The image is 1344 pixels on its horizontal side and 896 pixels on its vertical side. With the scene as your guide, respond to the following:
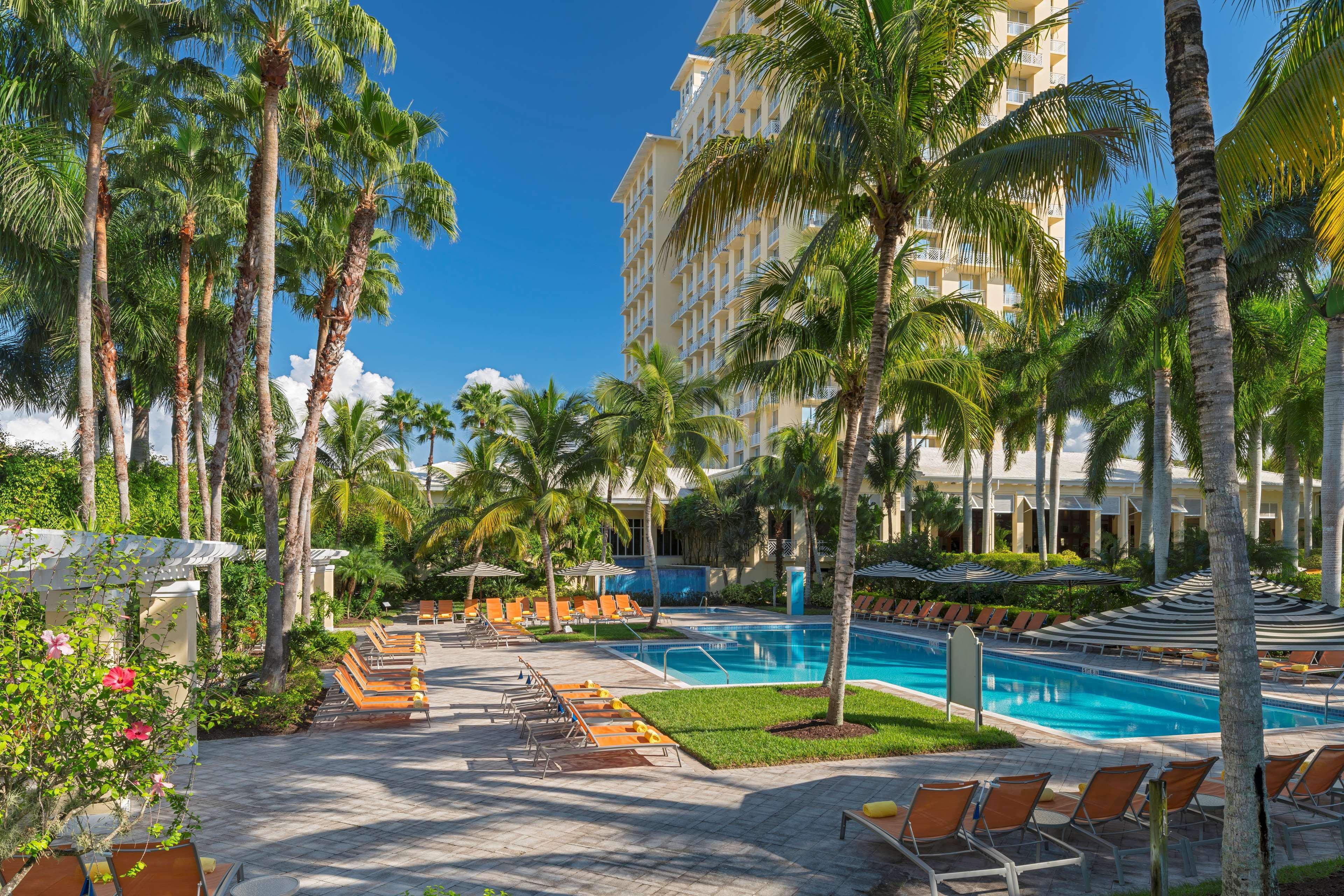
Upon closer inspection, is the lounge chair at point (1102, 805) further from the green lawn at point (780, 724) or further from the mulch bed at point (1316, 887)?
the green lawn at point (780, 724)


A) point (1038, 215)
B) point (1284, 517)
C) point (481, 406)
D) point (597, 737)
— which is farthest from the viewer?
point (481, 406)

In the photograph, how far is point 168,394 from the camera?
20.5 metres

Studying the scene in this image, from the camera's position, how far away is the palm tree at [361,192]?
13.9 metres

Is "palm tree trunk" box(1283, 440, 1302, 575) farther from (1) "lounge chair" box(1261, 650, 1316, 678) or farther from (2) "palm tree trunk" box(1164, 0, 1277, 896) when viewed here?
(2) "palm tree trunk" box(1164, 0, 1277, 896)

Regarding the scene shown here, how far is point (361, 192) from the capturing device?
48.1 ft

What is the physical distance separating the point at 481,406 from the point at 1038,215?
3639 centimetres

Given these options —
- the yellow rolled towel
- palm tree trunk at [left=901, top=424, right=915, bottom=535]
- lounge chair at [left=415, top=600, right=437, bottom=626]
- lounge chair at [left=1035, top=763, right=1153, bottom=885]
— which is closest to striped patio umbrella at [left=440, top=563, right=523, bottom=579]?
lounge chair at [left=415, top=600, right=437, bottom=626]

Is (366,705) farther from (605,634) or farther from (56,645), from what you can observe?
(605,634)

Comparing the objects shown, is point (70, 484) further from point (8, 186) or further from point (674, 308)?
point (674, 308)

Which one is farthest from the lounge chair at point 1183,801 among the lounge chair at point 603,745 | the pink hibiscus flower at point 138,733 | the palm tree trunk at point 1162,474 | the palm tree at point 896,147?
the palm tree trunk at point 1162,474

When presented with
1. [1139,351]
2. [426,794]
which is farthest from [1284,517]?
[426,794]

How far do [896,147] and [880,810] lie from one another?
7.07 meters

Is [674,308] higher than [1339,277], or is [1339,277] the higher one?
[674,308]

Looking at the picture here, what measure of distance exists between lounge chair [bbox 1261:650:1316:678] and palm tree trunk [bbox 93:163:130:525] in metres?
20.2
